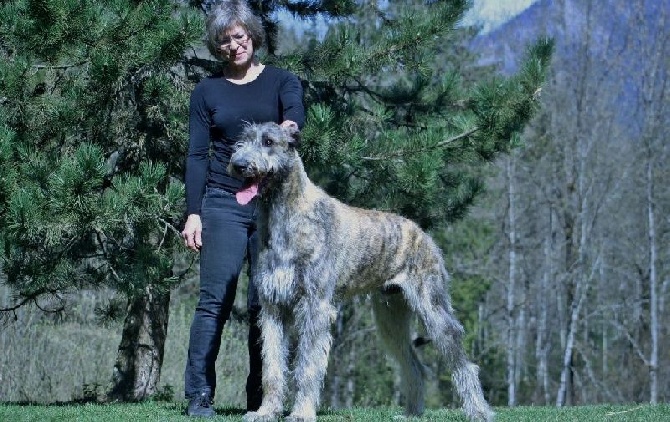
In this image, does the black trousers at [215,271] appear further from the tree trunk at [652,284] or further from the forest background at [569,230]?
the tree trunk at [652,284]

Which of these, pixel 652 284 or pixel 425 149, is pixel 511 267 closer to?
pixel 652 284

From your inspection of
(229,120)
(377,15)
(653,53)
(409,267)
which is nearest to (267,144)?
(229,120)

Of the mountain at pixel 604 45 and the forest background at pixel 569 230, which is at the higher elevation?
the mountain at pixel 604 45

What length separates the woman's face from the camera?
479 cm

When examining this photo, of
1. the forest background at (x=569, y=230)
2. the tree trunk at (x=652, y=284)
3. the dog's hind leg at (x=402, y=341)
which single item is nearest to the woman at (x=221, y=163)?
the dog's hind leg at (x=402, y=341)

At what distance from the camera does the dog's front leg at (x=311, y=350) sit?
14.7ft

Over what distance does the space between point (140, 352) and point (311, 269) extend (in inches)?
142

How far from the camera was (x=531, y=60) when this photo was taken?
6.68 meters

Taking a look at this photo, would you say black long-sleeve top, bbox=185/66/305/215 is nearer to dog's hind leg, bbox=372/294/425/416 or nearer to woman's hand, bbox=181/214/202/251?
woman's hand, bbox=181/214/202/251

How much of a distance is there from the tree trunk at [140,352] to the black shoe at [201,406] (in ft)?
→ 8.83

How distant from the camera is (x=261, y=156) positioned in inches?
170

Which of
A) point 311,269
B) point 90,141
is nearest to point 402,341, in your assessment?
point 311,269

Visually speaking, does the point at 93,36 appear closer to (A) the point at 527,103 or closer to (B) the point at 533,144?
(A) the point at 527,103

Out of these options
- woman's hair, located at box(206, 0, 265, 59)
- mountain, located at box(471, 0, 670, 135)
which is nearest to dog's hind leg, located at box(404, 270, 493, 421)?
woman's hair, located at box(206, 0, 265, 59)
